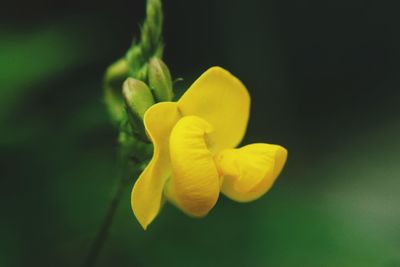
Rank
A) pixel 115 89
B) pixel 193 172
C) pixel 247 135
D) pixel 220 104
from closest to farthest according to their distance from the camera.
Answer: pixel 193 172 < pixel 220 104 < pixel 115 89 < pixel 247 135

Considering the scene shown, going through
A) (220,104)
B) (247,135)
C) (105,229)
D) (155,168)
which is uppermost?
(220,104)

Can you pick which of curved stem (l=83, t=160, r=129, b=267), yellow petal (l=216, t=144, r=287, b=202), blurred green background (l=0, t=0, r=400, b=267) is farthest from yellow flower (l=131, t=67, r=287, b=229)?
blurred green background (l=0, t=0, r=400, b=267)

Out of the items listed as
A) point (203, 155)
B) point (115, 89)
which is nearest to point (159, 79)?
point (203, 155)

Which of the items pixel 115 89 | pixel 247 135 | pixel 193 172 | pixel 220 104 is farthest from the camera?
pixel 247 135

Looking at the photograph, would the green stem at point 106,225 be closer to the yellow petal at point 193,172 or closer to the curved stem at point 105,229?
the curved stem at point 105,229

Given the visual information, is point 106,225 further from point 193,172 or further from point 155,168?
point 193,172

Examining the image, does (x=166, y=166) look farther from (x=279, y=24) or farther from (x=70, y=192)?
(x=279, y=24)
